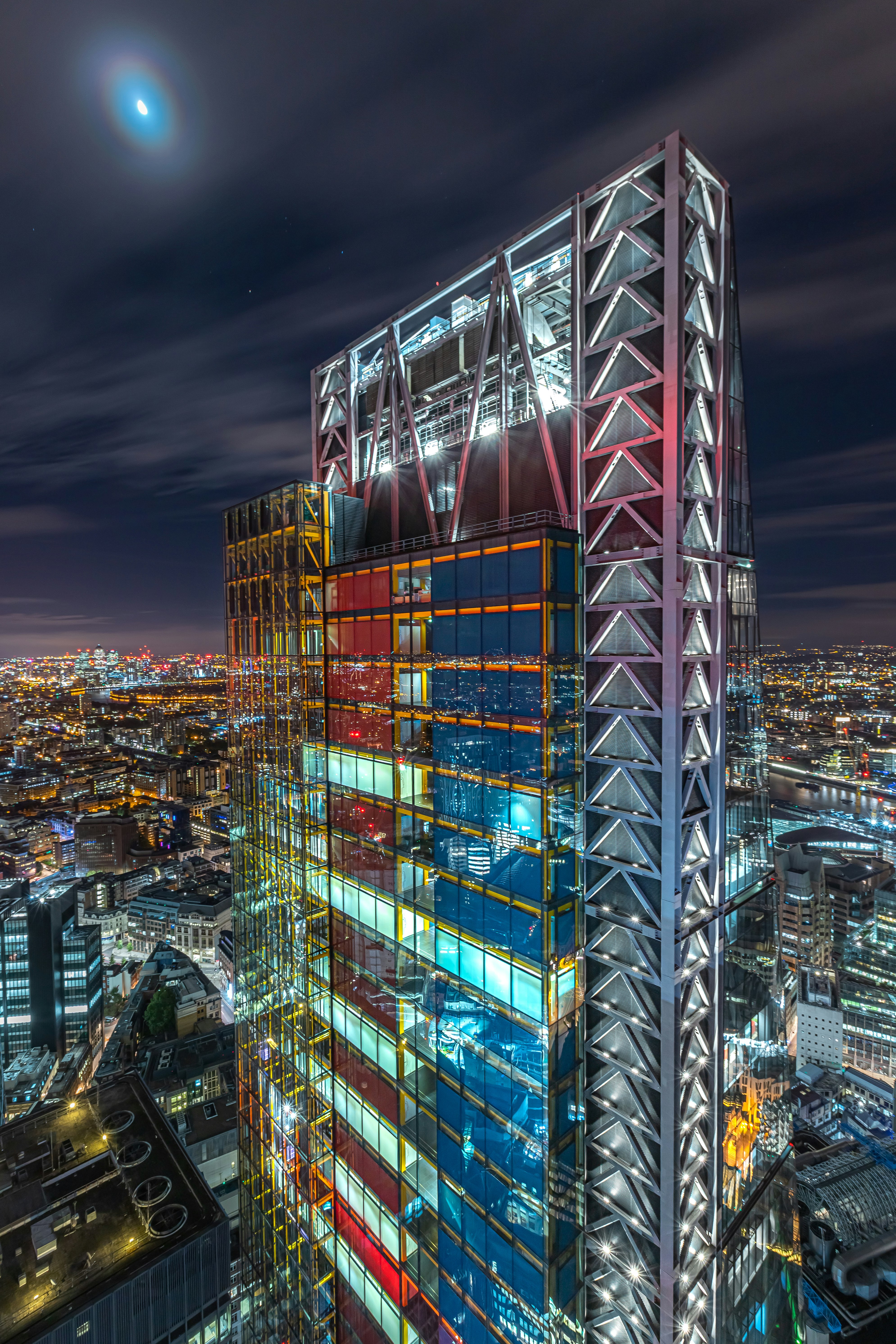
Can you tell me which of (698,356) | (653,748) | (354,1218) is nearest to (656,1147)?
(653,748)

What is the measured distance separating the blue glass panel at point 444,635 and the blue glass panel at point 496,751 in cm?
330

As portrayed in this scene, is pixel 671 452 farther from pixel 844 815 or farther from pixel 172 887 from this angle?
pixel 172 887

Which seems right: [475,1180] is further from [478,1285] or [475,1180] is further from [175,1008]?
[175,1008]

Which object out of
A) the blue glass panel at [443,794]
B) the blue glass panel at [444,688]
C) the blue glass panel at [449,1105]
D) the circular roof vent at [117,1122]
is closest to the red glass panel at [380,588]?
the blue glass panel at [444,688]

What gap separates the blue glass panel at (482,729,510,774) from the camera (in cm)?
1748

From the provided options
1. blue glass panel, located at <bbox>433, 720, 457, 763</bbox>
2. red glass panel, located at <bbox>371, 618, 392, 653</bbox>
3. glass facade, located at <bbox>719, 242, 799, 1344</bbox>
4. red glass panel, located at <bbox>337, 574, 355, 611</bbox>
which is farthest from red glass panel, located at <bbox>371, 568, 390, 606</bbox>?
glass facade, located at <bbox>719, 242, 799, 1344</bbox>

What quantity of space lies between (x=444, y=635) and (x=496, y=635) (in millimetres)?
2655

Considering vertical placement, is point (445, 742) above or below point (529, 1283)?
above

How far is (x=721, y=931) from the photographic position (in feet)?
59.2

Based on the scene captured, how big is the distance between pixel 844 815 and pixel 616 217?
383 feet

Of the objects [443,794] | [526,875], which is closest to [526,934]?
[526,875]

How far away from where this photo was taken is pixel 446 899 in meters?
20.1

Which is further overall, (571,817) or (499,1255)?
(499,1255)

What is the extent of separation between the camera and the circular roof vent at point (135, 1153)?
33781 mm
